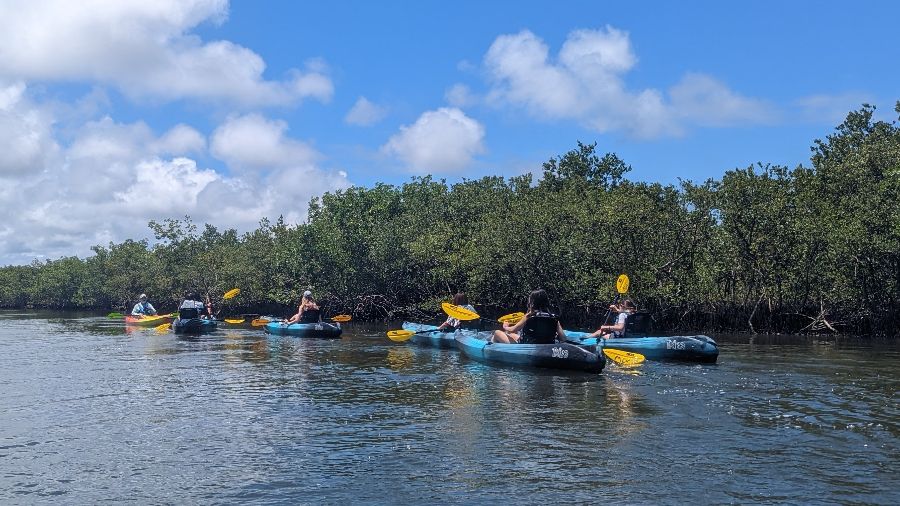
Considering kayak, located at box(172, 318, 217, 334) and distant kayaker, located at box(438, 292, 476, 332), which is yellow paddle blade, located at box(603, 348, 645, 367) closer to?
distant kayaker, located at box(438, 292, 476, 332)

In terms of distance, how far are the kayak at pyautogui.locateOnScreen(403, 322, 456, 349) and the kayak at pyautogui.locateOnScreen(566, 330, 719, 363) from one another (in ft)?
13.2

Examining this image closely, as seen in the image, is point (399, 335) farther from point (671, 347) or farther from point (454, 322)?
point (671, 347)

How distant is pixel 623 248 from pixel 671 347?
13.4 meters

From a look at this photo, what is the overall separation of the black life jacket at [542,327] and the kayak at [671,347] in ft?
5.02

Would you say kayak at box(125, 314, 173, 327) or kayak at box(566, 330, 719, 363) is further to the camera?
kayak at box(125, 314, 173, 327)

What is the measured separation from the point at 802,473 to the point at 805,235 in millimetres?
19379

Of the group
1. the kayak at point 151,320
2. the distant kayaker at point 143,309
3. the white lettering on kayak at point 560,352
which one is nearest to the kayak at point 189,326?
the kayak at point 151,320

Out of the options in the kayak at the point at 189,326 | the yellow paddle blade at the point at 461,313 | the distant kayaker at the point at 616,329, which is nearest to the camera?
the distant kayaker at the point at 616,329

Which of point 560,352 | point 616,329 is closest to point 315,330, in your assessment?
point 616,329

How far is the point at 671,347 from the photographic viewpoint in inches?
607

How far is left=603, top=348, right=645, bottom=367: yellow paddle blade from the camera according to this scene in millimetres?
14773

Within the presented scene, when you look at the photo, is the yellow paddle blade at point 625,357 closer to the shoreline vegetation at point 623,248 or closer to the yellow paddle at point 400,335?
the yellow paddle at point 400,335

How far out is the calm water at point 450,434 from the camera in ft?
21.1

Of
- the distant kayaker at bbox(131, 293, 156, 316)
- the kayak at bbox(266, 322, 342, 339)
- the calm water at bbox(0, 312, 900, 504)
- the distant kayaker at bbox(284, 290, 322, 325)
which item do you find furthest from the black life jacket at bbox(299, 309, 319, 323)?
the distant kayaker at bbox(131, 293, 156, 316)
